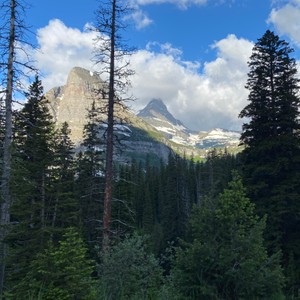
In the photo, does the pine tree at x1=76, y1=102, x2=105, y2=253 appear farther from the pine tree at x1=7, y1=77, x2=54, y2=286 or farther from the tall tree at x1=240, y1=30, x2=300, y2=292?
the tall tree at x1=240, y1=30, x2=300, y2=292

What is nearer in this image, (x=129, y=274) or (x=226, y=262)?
(x=226, y=262)

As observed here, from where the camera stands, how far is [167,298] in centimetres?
731

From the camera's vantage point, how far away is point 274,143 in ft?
57.3

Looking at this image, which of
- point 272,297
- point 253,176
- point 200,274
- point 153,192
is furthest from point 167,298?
point 153,192

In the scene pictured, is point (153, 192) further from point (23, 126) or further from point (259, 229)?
point (259, 229)

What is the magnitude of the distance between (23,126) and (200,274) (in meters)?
16.7

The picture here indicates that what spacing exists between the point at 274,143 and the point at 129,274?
475 inches

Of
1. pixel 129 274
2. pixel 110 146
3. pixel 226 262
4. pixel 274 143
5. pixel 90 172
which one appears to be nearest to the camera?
pixel 226 262

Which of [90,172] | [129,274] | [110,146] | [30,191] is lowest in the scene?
[129,274]

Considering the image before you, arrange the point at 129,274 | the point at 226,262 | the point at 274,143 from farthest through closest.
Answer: the point at 274,143, the point at 129,274, the point at 226,262

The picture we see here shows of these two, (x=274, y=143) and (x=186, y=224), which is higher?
(x=274, y=143)

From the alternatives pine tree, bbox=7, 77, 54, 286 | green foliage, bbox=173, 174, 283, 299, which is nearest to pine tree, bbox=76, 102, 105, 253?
pine tree, bbox=7, 77, 54, 286

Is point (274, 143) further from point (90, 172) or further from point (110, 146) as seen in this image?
point (90, 172)

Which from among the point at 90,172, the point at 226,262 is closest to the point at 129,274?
the point at 226,262
